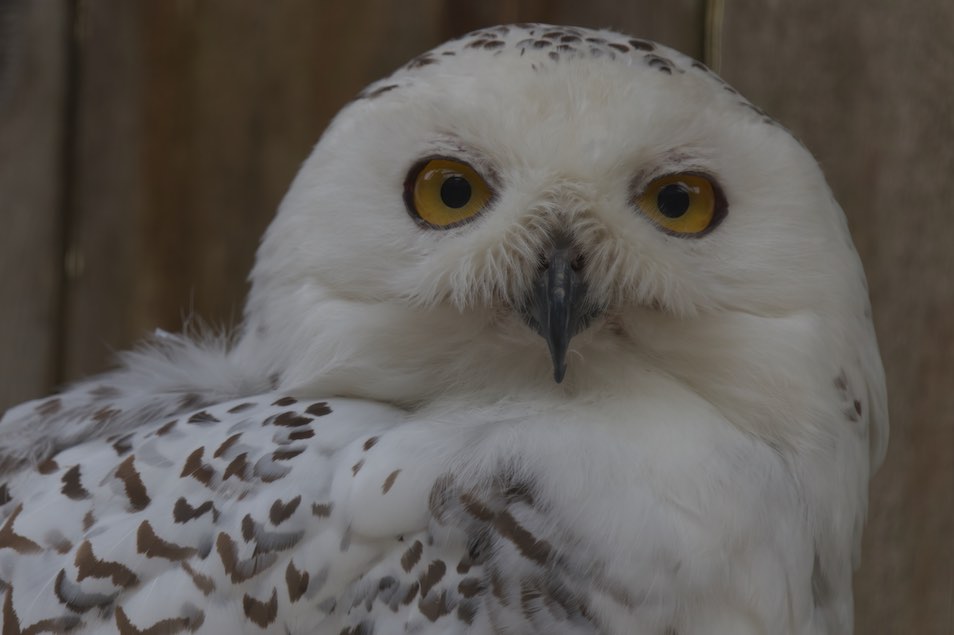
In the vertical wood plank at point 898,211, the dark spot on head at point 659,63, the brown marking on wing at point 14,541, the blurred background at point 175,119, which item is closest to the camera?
the brown marking on wing at point 14,541

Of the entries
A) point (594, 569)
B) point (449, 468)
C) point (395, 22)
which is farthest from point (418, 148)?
point (395, 22)

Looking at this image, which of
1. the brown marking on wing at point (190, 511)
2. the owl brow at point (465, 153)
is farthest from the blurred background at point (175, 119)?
the brown marking on wing at point (190, 511)

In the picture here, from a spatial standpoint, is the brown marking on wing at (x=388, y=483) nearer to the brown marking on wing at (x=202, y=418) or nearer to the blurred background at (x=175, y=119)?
the brown marking on wing at (x=202, y=418)

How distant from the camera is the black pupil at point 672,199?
4.23 ft

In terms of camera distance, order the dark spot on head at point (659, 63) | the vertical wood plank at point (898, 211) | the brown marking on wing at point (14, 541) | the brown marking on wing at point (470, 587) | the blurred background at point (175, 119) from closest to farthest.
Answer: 1. the brown marking on wing at point (470, 587)
2. the brown marking on wing at point (14, 541)
3. the dark spot on head at point (659, 63)
4. the vertical wood plank at point (898, 211)
5. the blurred background at point (175, 119)

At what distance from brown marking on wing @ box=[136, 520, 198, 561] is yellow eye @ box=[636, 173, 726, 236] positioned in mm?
612

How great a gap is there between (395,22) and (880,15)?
2.63 feet

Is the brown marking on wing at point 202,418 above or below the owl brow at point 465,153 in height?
below

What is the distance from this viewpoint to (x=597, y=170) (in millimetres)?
1236

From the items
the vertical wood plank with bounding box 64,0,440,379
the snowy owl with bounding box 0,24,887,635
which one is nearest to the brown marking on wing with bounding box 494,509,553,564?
the snowy owl with bounding box 0,24,887,635

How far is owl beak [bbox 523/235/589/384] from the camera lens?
46.3 inches

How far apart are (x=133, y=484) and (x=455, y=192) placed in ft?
1.54

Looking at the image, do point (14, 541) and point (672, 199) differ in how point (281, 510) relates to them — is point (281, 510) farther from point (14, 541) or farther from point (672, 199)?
point (672, 199)

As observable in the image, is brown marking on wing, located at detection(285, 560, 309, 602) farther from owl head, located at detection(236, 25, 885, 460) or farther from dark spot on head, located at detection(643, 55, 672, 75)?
dark spot on head, located at detection(643, 55, 672, 75)
